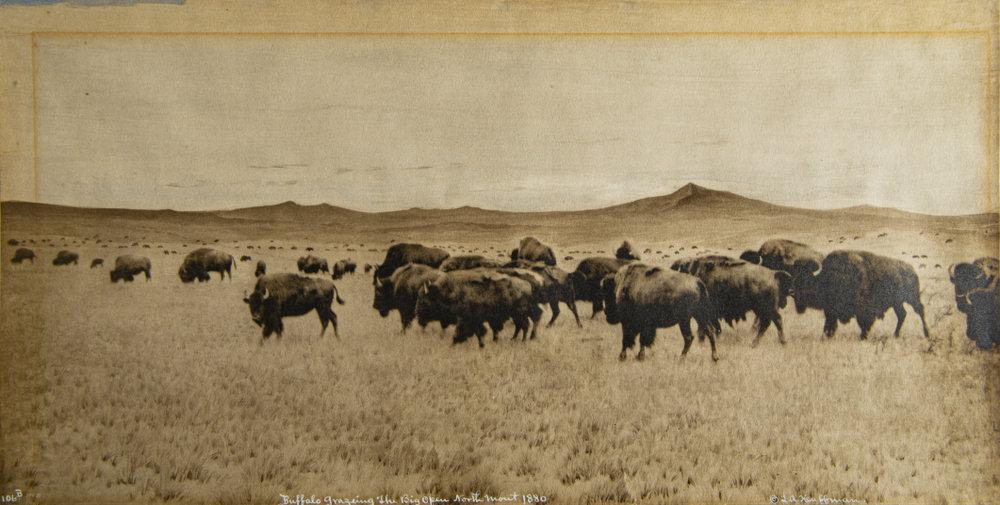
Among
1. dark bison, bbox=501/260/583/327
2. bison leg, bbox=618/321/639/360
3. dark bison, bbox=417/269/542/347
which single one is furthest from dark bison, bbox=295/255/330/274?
bison leg, bbox=618/321/639/360

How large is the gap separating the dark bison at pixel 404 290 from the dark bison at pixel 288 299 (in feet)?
0.73

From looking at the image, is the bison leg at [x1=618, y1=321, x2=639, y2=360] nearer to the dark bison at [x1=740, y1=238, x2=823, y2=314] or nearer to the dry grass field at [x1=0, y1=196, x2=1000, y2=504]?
the dry grass field at [x1=0, y1=196, x2=1000, y2=504]

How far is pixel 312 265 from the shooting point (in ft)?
12.0

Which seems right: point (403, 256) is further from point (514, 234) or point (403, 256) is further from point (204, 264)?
point (204, 264)

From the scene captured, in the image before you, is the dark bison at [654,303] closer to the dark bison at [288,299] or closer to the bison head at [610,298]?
the bison head at [610,298]

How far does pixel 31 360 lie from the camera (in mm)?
3605

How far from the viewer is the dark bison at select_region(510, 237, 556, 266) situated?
145 inches

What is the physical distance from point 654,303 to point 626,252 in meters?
0.31

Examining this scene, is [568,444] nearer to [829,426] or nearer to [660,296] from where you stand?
[660,296]

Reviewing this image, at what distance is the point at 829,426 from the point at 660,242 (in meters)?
1.31

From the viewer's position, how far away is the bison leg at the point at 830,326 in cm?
370
